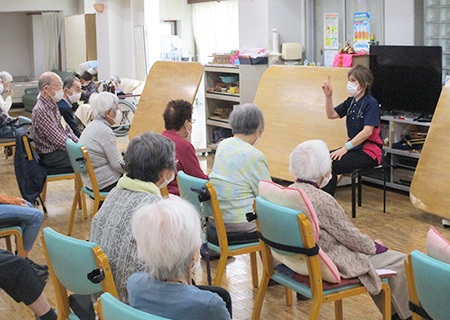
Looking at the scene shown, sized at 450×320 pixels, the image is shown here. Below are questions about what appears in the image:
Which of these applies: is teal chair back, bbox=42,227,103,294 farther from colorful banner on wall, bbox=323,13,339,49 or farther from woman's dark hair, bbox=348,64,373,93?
colorful banner on wall, bbox=323,13,339,49

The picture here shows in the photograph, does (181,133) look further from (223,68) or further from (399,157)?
(223,68)

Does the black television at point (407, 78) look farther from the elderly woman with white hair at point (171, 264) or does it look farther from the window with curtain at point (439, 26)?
the elderly woman with white hair at point (171, 264)

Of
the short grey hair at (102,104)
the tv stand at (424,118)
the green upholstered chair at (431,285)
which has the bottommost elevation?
the green upholstered chair at (431,285)

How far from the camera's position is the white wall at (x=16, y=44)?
59.5 ft

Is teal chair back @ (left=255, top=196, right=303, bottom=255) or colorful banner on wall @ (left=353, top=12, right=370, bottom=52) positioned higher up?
colorful banner on wall @ (left=353, top=12, right=370, bottom=52)

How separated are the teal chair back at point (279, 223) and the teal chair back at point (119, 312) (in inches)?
45.6

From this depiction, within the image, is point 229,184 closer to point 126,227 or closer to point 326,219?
point 326,219

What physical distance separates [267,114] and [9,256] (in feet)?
14.3

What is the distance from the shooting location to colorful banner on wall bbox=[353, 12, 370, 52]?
7910mm

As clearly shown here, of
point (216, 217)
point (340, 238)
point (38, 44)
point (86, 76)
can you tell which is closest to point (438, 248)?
point (340, 238)

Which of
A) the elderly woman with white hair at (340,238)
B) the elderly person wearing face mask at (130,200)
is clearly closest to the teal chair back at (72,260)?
the elderly person wearing face mask at (130,200)

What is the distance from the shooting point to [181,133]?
15.6ft

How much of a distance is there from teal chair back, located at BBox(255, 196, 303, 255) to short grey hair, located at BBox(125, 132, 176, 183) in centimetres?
53

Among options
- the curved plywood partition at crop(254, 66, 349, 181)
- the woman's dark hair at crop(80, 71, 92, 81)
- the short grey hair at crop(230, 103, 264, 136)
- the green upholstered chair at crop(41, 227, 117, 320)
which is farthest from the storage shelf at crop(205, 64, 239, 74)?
the green upholstered chair at crop(41, 227, 117, 320)
